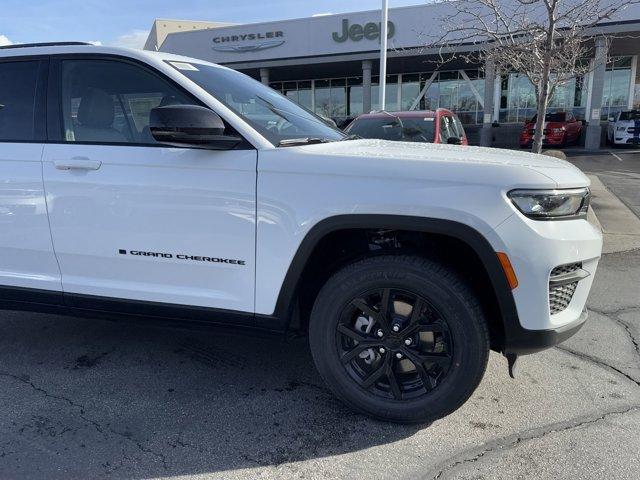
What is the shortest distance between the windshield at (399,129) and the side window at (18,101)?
5.25 meters

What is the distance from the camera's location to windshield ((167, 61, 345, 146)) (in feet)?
9.92

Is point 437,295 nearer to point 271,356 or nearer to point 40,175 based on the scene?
point 271,356

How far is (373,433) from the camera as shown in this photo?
284cm

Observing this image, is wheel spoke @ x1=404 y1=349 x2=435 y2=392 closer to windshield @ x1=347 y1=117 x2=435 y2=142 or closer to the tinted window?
windshield @ x1=347 y1=117 x2=435 y2=142

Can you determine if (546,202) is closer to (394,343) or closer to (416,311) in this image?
(416,311)

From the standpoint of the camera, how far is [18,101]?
3.34 m

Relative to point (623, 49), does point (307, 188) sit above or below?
below

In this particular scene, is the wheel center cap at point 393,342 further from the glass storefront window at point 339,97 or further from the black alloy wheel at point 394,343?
the glass storefront window at point 339,97

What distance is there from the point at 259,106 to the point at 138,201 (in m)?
0.93

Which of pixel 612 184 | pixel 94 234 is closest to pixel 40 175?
pixel 94 234

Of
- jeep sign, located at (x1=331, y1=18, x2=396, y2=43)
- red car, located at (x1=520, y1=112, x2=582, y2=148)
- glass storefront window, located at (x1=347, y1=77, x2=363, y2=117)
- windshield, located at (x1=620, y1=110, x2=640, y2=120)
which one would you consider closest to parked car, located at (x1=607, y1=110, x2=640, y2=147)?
windshield, located at (x1=620, y1=110, x2=640, y2=120)

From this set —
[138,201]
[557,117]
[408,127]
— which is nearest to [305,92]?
[557,117]

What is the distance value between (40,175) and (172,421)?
1589 millimetres

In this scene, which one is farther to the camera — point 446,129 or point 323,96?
point 323,96
